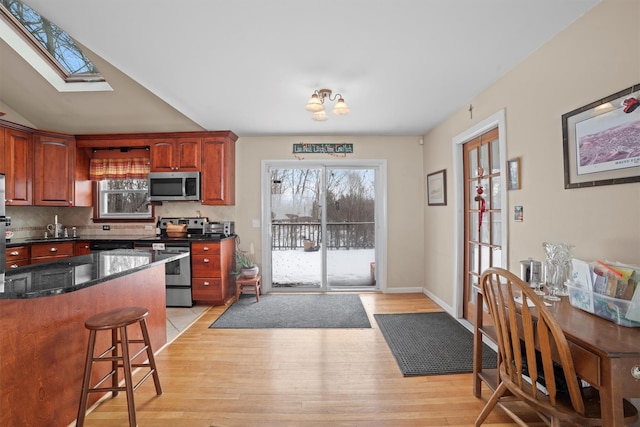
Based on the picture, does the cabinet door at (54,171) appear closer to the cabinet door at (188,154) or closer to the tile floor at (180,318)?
the cabinet door at (188,154)

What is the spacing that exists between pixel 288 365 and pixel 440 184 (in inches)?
108

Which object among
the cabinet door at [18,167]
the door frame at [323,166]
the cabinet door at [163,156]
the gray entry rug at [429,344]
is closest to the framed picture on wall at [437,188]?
the door frame at [323,166]

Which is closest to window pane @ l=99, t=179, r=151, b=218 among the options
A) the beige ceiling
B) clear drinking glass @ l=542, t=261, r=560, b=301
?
the beige ceiling

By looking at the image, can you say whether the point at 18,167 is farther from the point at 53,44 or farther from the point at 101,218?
the point at 53,44

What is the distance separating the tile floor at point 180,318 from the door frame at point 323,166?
3.40ft

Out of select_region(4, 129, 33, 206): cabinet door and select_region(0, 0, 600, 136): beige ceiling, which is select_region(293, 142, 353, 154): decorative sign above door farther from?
select_region(4, 129, 33, 206): cabinet door

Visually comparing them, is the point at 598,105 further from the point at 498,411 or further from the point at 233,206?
the point at 233,206

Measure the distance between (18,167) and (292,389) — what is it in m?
4.36

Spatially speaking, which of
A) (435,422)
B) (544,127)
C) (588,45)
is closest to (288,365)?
(435,422)

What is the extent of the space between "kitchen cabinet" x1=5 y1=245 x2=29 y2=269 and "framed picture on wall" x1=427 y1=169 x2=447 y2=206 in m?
5.05

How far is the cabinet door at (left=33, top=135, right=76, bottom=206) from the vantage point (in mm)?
4023

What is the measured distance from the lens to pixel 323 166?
4562 mm

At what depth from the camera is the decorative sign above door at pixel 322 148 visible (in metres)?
4.49

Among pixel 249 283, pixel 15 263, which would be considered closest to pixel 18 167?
pixel 15 263
